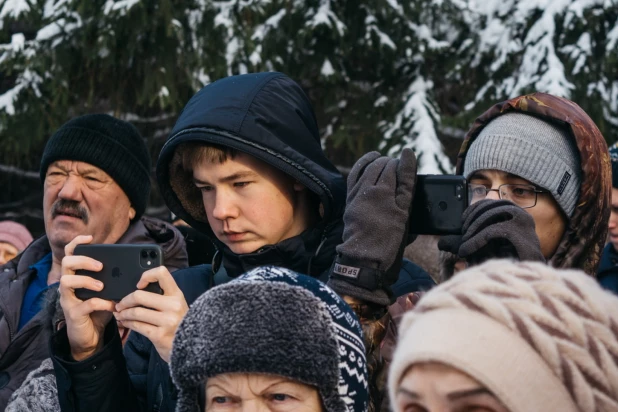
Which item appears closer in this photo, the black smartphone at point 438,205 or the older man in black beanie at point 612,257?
the black smartphone at point 438,205

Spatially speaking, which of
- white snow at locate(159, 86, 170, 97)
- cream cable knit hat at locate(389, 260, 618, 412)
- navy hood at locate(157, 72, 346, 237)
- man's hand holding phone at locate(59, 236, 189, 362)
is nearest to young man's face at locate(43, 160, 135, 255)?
navy hood at locate(157, 72, 346, 237)

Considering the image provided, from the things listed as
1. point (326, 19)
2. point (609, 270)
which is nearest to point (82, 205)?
point (609, 270)

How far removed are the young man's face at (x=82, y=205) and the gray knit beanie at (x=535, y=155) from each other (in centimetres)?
171

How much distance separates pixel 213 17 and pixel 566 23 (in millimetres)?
2610

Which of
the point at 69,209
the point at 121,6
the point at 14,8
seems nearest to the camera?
the point at 69,209

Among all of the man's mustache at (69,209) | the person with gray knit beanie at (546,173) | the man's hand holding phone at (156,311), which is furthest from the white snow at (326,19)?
the man's hand holding phone at (156,311)

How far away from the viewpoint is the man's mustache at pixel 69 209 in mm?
3984

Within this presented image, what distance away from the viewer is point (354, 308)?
2.52 m

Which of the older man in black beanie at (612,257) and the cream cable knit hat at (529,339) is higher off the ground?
the cream cable knit hat at (529,339)

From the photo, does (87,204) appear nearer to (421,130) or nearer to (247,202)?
(247,202)

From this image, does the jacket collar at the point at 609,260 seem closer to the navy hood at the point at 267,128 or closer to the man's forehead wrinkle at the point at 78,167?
the navy hood at the point at 267,128

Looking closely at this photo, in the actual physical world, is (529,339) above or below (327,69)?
above

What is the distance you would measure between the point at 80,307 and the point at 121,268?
5.9 inches

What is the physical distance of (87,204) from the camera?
159 inches
